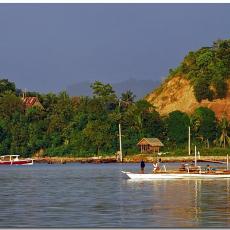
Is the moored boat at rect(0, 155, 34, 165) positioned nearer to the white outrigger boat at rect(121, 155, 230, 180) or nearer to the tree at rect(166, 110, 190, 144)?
the tree at rect(166, 110, 190, 144)

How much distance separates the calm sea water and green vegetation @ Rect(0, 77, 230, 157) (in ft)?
261

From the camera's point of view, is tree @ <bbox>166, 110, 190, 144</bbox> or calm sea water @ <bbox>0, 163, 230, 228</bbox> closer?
calm sea water @ <bbox>0, 163, 230, 228</bbox>

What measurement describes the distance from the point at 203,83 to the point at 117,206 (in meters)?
119

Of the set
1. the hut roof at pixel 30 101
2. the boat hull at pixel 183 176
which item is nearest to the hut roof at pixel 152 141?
the hut roof at pixel 30 101

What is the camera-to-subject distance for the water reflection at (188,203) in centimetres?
3394

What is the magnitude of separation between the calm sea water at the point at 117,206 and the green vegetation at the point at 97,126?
7951 cm

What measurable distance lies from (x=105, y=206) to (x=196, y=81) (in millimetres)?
118738

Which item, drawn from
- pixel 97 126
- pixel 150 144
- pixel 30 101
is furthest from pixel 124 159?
pixel 30 101

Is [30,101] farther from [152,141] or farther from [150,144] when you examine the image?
[150,144]

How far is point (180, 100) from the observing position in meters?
167

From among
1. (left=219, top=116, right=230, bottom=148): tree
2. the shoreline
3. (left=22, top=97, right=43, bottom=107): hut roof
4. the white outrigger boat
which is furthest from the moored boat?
the white outrigger boat

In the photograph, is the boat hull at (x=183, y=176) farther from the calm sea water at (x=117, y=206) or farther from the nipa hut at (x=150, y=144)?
the nipa hut at (x=150, y=144)

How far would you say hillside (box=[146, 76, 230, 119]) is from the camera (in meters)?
161

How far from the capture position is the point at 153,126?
143 m
